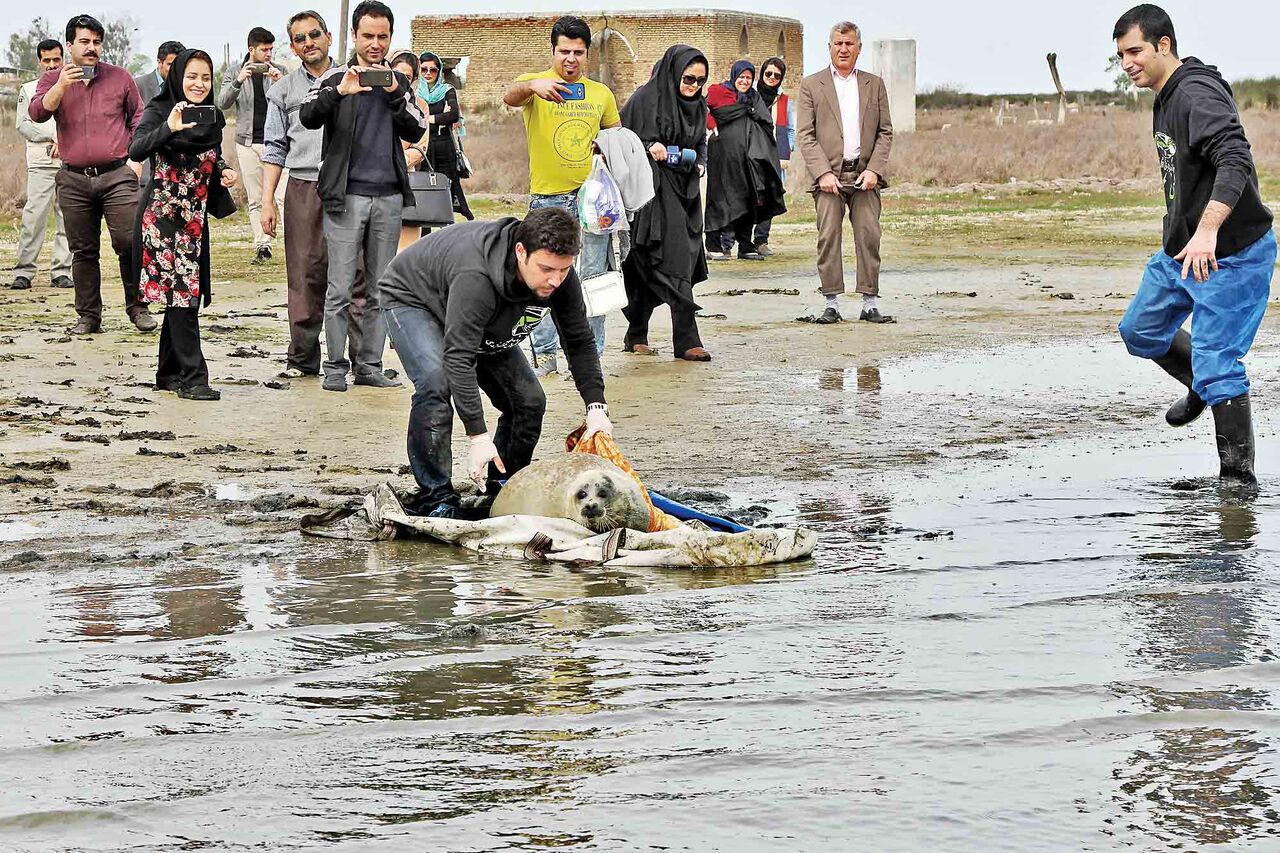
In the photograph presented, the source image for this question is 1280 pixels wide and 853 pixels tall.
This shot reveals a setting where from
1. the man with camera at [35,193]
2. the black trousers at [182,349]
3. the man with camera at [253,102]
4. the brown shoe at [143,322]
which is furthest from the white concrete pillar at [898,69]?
the black trousers at [182,349]

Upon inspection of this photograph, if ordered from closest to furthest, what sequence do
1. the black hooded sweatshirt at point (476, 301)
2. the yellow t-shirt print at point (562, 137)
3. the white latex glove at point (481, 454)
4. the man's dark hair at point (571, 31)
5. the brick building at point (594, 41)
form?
the white latex glove at point (481, 454)
the black hooded sweatshirt at point (476, 301)
the man's dark hair at point (571, 31)
the yellow t-shirt print at point (562, 137)
the brick building at point (594, 41)

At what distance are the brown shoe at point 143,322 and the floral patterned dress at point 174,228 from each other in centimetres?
273

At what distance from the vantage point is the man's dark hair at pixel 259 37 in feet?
45.9

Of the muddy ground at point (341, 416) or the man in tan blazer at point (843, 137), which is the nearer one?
the muddy ground at point (341, 416)

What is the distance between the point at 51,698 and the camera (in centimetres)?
432

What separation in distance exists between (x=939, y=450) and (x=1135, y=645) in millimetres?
3442

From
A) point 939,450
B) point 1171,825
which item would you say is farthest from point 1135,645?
point 939,450

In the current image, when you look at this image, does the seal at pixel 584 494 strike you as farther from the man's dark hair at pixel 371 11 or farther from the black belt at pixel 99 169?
→ the black belt at pixel 99 169

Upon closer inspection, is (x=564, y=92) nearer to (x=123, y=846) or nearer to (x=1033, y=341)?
(x=1033, y=341)

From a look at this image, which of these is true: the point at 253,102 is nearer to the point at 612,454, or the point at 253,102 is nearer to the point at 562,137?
the point at 562,137

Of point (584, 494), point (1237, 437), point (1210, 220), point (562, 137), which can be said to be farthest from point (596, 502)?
point (562, 137)

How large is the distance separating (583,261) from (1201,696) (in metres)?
6.27

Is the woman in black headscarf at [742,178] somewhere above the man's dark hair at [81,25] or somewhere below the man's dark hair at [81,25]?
below

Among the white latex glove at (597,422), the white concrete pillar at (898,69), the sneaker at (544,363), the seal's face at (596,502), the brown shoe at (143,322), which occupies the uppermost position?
the white concrete pillar at (898,69)
